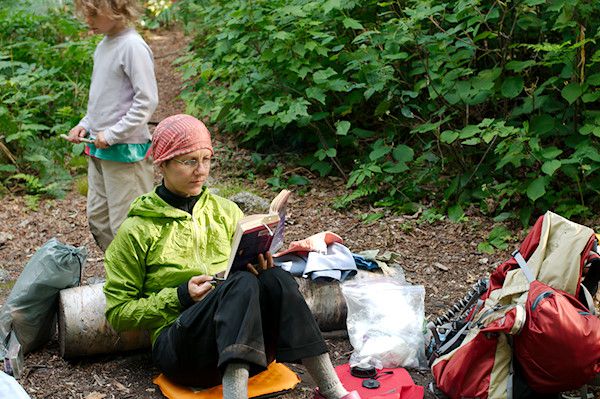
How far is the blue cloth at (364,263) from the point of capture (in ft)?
15.3

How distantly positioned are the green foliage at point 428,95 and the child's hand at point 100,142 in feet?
7.73

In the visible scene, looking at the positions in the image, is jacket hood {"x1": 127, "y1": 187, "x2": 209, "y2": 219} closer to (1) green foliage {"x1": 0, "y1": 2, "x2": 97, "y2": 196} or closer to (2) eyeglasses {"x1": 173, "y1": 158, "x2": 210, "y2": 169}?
(2) eyeglasses {"x1": 173, "y1": 158, "x2": 210, "y2": 169}

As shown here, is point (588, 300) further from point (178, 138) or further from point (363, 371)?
point (178, 138)

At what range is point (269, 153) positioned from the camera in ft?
26.0

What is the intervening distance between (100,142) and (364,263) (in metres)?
1.68

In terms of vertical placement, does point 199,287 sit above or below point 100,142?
below

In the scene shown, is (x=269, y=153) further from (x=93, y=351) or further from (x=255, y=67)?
(x=93, y=351)

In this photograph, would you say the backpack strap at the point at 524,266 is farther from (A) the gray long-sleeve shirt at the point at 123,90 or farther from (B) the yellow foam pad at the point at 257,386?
(A) the gray long-sleeve shirt at the point at 123,90

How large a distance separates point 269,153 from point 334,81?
1.30 m

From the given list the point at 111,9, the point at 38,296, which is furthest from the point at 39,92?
the point at 38,296

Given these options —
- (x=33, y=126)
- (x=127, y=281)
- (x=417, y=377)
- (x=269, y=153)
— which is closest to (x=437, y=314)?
(x=417, y=377)

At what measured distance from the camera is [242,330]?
3330 millimetres

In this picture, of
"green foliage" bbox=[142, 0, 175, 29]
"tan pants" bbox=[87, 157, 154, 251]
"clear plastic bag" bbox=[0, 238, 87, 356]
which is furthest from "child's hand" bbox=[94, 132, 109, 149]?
"green foliage" bbox=[142, 0, 175, 29]

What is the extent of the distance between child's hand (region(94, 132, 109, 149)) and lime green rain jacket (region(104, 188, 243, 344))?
2.99 ft
